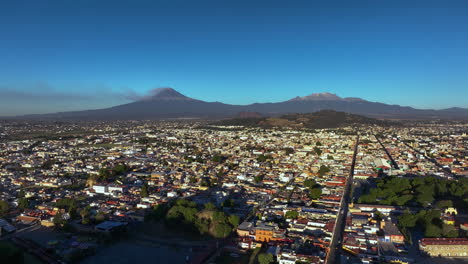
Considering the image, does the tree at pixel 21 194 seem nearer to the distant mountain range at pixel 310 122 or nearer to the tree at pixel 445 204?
the tree at pixel 445 204

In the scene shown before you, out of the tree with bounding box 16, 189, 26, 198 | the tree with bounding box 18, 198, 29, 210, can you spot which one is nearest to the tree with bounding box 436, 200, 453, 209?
the tree with bounding box 18, 198, 29, 210

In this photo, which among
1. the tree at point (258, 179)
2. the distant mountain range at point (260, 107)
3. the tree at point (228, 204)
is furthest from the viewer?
the distant mountain range at point (260, 107)

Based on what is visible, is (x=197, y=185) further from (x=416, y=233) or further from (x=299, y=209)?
(x=416, y=233)

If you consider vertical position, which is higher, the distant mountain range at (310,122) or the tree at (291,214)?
the distant mountain range at (310,122)

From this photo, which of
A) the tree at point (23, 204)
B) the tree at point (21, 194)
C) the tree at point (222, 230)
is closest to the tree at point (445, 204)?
the tree at point (222, 230)

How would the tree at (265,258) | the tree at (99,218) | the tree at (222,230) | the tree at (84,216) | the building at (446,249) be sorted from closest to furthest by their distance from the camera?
1. the tree at (265,258)
2. the building at (446,249)
3. the tree at (222,230)
4. the tree at (84,216)
5. the tree at (99,218)

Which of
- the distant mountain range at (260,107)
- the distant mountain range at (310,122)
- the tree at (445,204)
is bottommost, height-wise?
the tree at (445,204)

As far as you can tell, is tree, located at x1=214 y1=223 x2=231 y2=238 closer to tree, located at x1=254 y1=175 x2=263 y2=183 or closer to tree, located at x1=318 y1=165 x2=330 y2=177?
tree, located at x1=254 y1=175 x2=263 y2=183

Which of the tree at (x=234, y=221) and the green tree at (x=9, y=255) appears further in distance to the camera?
the tree at (x=234, y=221)
